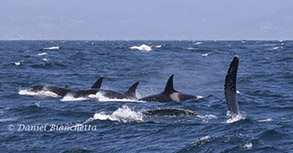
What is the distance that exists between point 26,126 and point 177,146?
5.69m

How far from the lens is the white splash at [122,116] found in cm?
1562

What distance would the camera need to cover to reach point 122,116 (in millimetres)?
16219

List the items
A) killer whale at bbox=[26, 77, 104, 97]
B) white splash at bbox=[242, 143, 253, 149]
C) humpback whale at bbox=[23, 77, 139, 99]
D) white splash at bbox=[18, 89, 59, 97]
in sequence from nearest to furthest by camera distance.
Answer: white splash at bbox=[242, 143, 253, 149]
humpback whale at bbox=[23, 77, 139, 99]
killer whale at bbox=[26, 77, 104, 97]
white splash at bbox=[18, 89, 59, 97]

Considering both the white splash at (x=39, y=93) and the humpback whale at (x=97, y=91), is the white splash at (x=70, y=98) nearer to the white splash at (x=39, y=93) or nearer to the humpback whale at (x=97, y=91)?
the humpback whale at (x=97, y=91)

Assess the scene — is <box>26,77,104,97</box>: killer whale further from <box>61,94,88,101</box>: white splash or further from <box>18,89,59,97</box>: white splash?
<box>61,94,88,101</box>: white splash

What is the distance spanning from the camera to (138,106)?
758 inches

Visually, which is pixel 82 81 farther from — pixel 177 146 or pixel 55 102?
pixel 177 146

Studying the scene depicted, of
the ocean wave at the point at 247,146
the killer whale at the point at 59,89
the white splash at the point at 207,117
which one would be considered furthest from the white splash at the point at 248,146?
the killer whale at the point at 59,89

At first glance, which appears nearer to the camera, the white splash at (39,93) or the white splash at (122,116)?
the white splash at (122,116)

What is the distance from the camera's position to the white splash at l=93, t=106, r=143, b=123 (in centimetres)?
1562

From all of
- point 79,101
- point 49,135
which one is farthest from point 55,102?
point 49,135

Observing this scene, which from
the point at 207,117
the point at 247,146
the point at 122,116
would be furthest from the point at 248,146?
the point at 122,116

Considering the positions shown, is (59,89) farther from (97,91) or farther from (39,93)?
(97,91)

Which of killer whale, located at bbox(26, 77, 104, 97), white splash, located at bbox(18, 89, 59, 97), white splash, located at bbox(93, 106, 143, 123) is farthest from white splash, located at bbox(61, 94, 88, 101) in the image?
white splash, located at bbox(93, 106, 143, 123)
